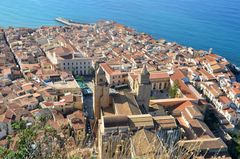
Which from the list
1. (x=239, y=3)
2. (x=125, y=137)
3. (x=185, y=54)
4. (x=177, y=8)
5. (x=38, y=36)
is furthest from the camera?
(x=239, y=3)

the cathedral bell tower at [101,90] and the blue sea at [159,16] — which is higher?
the cathedral bell tower at [101,90]

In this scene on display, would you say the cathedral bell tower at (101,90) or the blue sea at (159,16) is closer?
the cathedral bell tower at (101,90)

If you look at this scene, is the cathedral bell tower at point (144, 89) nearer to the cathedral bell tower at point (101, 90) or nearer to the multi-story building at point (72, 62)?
the cathedral bell tower at point (101, 90)

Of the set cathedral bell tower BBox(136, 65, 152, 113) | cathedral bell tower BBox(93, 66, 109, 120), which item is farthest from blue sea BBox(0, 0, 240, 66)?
cathedral bell tower BBox(93, 66, 109, 120)

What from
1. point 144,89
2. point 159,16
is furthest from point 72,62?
point 159,16

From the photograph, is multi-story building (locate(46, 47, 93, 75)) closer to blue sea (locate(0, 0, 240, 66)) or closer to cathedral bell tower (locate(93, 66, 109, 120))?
cathedral bell tower (locate(93, 66, 109, 120))

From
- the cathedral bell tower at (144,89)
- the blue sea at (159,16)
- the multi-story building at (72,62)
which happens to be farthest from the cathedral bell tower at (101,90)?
the blue sea at (159,16)

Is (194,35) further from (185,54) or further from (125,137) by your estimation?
(125,137)

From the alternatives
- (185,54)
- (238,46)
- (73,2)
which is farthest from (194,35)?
(73,2)

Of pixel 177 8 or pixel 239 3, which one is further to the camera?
pixel 239 3
